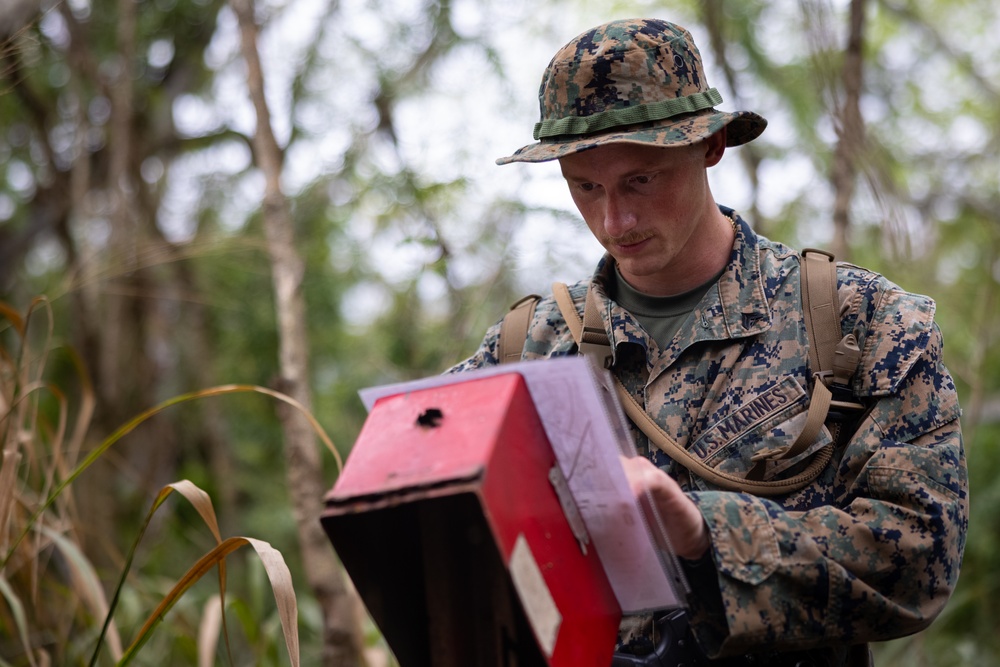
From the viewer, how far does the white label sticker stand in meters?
1.37

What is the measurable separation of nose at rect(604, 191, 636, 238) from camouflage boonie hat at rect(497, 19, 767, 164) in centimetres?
11

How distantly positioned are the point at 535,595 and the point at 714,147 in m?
1.03

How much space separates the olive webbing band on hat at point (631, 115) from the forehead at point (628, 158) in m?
0.04

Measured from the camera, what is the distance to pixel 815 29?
397 centimetres

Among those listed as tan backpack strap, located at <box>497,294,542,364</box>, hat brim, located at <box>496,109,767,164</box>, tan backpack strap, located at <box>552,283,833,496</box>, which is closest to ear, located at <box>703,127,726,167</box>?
hat brim, located at <box>496,109,767,164</box>

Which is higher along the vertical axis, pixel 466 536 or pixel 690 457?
pixel 466 536

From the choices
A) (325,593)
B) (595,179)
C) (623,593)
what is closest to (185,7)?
(325,593)

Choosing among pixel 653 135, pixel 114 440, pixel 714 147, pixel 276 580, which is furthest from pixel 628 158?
pixel 114 440

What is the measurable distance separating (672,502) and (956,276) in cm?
793

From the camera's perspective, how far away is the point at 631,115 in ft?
6.35

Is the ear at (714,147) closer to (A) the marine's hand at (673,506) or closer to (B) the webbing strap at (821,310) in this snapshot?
(B) the webbing strap at (821,310)

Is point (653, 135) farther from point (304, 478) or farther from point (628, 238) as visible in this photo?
point (304, 478)

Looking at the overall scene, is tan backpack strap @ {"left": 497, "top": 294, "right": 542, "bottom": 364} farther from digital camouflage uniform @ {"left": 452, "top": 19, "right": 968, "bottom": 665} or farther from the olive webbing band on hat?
the olive webbing band on hat

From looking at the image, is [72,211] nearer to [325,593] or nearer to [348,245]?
[348,245]
